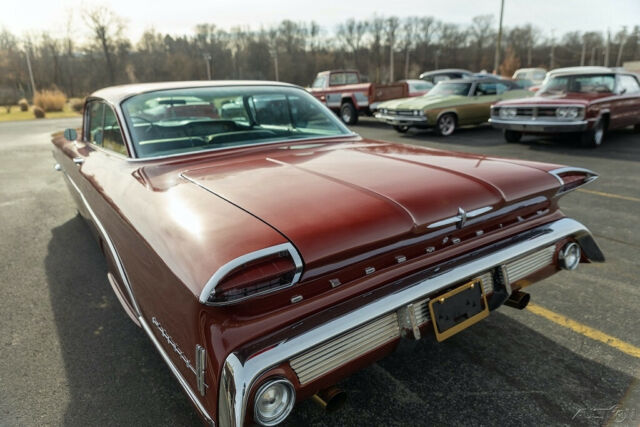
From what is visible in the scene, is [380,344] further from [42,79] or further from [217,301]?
[42,79]

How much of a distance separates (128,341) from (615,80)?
33.7 feet

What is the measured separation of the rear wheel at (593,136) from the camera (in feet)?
27.6

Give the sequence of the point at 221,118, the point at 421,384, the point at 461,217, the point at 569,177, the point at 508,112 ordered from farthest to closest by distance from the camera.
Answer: the point at 508,112 < the point at 221,118 < the point at 569,177 < the point at 421,384 < the point at 461,217

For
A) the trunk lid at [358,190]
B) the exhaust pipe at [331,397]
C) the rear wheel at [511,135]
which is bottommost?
the rear wheel at [511,135]

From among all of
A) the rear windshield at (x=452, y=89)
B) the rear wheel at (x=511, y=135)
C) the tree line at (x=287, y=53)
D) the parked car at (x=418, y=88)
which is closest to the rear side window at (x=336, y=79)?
the parked car at (x=418, y=88)

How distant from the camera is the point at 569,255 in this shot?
2248 mm

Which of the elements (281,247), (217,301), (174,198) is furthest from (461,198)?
(174,198)

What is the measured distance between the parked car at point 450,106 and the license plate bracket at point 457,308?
9.28 m

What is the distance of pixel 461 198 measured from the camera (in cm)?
177

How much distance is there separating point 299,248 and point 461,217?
736 millimetres

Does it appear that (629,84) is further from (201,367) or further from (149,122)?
(201,367)

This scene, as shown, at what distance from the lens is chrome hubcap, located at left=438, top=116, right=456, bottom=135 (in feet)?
36.2
